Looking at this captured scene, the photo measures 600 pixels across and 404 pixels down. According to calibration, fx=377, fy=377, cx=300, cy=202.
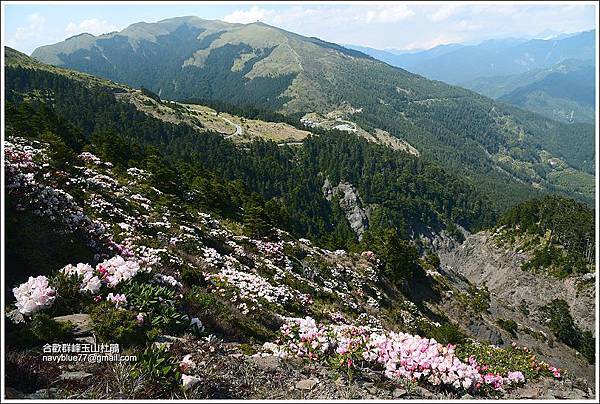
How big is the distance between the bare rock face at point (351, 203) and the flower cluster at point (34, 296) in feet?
519

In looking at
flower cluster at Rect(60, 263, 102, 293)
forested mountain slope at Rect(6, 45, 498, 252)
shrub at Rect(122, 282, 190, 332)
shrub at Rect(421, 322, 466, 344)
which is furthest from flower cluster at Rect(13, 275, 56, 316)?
forested mountain slope at Rect(6, 45, 498, 252)

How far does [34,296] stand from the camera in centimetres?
743

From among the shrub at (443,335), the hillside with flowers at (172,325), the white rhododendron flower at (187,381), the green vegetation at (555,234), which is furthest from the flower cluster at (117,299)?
the green vegetation at (555,234)

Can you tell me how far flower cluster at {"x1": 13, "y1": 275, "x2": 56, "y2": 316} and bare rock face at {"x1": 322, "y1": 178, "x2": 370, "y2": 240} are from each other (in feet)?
519

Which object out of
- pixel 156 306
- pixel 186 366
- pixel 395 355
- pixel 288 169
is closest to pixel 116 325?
pixel 156 306

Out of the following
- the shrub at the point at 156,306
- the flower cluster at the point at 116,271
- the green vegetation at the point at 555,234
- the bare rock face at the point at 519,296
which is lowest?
the bare rock face at the point at 519,296

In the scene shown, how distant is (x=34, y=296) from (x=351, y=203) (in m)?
168

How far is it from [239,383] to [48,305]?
423 centimetres

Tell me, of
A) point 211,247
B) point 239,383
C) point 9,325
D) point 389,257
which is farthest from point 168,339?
point 389,257

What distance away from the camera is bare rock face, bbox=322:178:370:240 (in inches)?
6565

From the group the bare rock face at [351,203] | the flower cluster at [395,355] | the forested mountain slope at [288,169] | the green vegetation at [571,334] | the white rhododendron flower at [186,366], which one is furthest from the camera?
the bare rock face at [351,203]

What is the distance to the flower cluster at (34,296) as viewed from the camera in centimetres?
731

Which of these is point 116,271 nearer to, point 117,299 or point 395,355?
point 117,299

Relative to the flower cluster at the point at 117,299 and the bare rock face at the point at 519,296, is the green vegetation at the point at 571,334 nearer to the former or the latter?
the bare rock face at the point at 519,296
